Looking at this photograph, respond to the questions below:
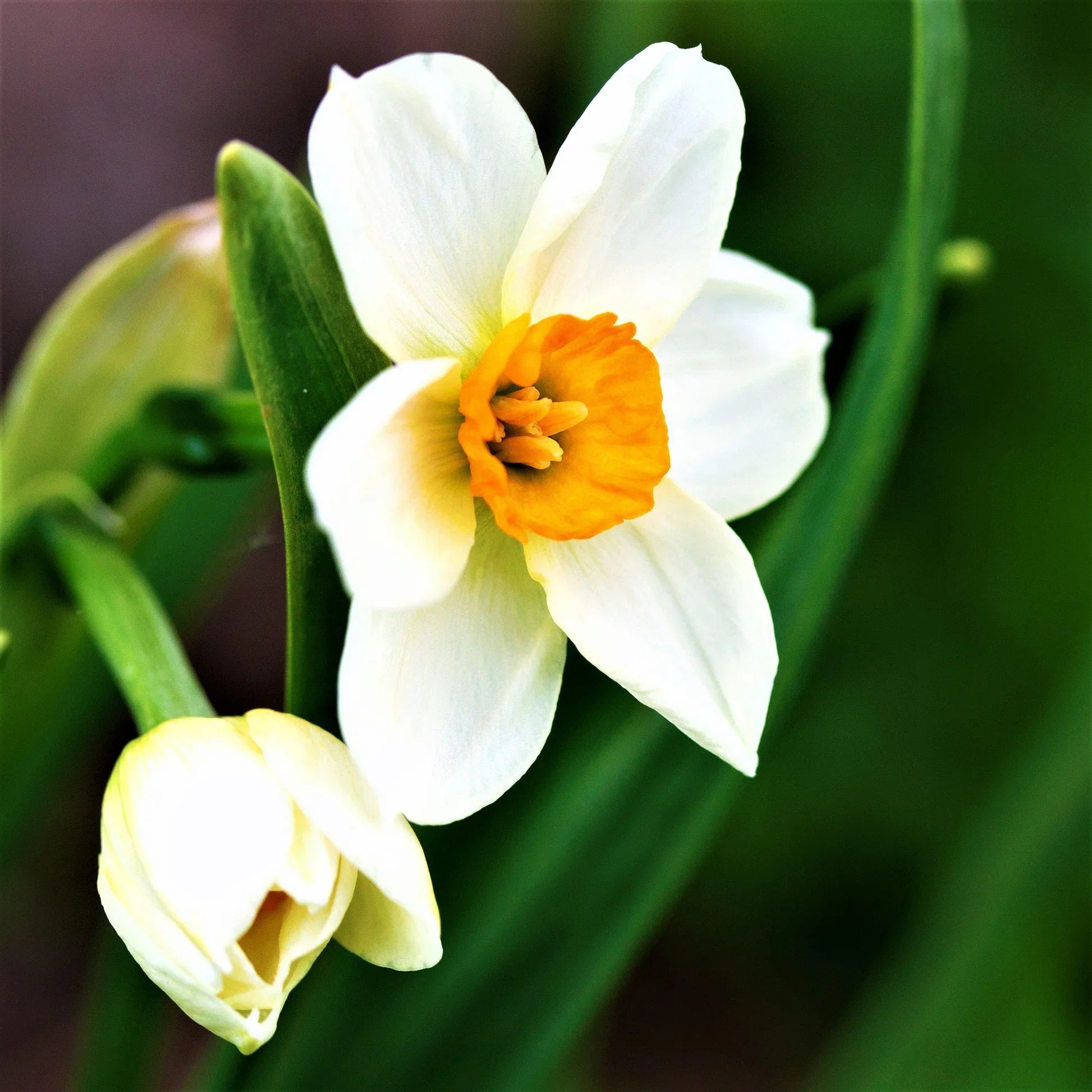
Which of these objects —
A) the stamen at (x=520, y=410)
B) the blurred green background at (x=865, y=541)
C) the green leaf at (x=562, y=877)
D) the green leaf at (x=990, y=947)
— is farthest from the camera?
the blurred green background at (x=865, y=541)

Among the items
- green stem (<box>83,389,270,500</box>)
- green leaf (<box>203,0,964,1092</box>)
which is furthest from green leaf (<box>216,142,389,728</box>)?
green leaf (<box>203,0,964,1092</box>)

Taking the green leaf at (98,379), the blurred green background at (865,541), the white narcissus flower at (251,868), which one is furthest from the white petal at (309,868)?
the blurred green background at (865,541)

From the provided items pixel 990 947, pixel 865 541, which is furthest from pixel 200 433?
pixel 865 541

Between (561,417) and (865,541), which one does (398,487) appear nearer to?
(561,417)

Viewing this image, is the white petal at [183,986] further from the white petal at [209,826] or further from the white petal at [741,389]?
the white petal at [741,389]

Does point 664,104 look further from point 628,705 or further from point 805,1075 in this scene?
point 805,1075

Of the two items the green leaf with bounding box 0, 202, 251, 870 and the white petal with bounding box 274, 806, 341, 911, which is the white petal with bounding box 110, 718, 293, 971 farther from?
the green leaf with bounding box 0, 202, 251, 870
